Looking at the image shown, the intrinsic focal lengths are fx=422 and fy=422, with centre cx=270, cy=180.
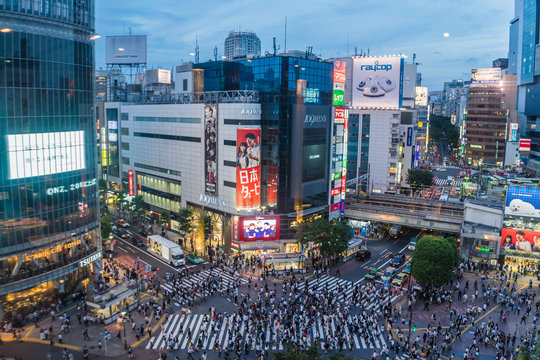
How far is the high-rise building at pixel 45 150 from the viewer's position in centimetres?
3959

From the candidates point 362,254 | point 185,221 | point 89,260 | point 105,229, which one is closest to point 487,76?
point 362,254

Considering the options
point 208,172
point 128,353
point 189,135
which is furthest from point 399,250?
point 128,353

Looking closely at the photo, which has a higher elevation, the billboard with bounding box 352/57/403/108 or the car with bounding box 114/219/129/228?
the billboard with bounding box 352/57/403/108

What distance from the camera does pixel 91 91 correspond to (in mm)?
48062

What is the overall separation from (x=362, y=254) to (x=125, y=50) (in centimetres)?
7976

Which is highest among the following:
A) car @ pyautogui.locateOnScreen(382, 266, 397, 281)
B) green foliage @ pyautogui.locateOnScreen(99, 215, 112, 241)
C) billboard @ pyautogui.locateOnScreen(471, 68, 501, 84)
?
billboard @ pyautogui.locateOnScreen(471, 68, 501, 84)

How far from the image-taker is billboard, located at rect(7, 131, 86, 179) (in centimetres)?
4016

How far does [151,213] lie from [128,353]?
4751 cm

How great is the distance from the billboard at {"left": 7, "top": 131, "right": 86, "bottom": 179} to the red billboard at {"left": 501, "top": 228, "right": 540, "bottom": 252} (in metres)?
56.0

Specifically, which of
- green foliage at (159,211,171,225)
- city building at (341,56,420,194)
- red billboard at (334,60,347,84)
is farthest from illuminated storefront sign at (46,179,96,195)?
city building at (341,56,420,194)

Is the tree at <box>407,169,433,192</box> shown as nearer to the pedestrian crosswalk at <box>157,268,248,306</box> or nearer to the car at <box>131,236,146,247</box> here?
the pedestrian crosswalk at <box>157,268,248,306</box>

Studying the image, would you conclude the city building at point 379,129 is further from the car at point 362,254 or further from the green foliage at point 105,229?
the green foliage at point 105,229

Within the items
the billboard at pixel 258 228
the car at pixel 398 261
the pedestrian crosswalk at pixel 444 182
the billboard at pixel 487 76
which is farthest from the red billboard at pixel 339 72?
the billboard at pixel 487 76

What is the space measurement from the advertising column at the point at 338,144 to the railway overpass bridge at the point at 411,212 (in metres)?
3.47
